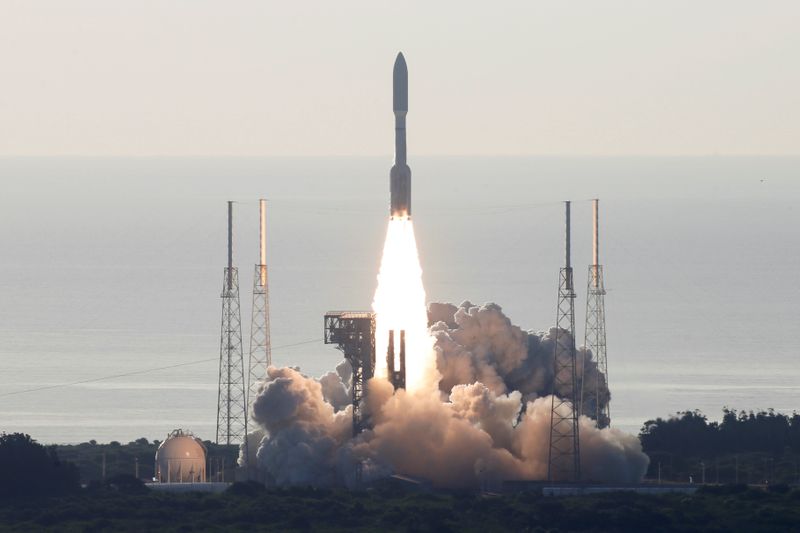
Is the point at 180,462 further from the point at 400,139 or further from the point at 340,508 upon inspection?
the point at 400,139

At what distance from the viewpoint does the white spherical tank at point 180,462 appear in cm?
11894

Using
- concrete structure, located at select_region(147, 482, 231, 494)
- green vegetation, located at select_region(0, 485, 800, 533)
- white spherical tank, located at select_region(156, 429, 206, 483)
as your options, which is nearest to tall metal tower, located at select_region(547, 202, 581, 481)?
green vegetation, located at select_region(0, 485, 800, 533)

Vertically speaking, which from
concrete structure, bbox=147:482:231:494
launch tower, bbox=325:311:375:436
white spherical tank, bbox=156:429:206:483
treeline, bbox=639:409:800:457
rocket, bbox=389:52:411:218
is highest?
rocket, bbox=389:52:411:218

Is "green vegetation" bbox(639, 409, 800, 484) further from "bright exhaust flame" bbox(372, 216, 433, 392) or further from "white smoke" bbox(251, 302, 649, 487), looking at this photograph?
"bright exhaust flame" bbox(372, 216, 433, 392)

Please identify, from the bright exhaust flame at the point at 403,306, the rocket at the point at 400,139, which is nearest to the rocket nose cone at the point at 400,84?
the rocket at the point at 400,139

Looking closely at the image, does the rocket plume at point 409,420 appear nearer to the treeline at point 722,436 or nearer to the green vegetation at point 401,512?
the green vegetation at point 401,512

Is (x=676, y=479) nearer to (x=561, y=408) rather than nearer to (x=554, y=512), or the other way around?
(x=561, y=408)

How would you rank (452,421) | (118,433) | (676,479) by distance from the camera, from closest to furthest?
(452,421), (676,479), (118,433)

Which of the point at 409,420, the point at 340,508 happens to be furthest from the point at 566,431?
the point at 340,508

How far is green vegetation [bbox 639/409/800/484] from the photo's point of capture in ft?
407

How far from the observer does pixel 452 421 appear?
113m

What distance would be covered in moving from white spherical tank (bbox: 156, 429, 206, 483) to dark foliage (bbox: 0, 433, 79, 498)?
542 centimetres

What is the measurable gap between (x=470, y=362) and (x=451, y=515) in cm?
1633

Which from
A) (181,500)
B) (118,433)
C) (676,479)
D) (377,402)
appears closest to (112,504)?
(181,500)
